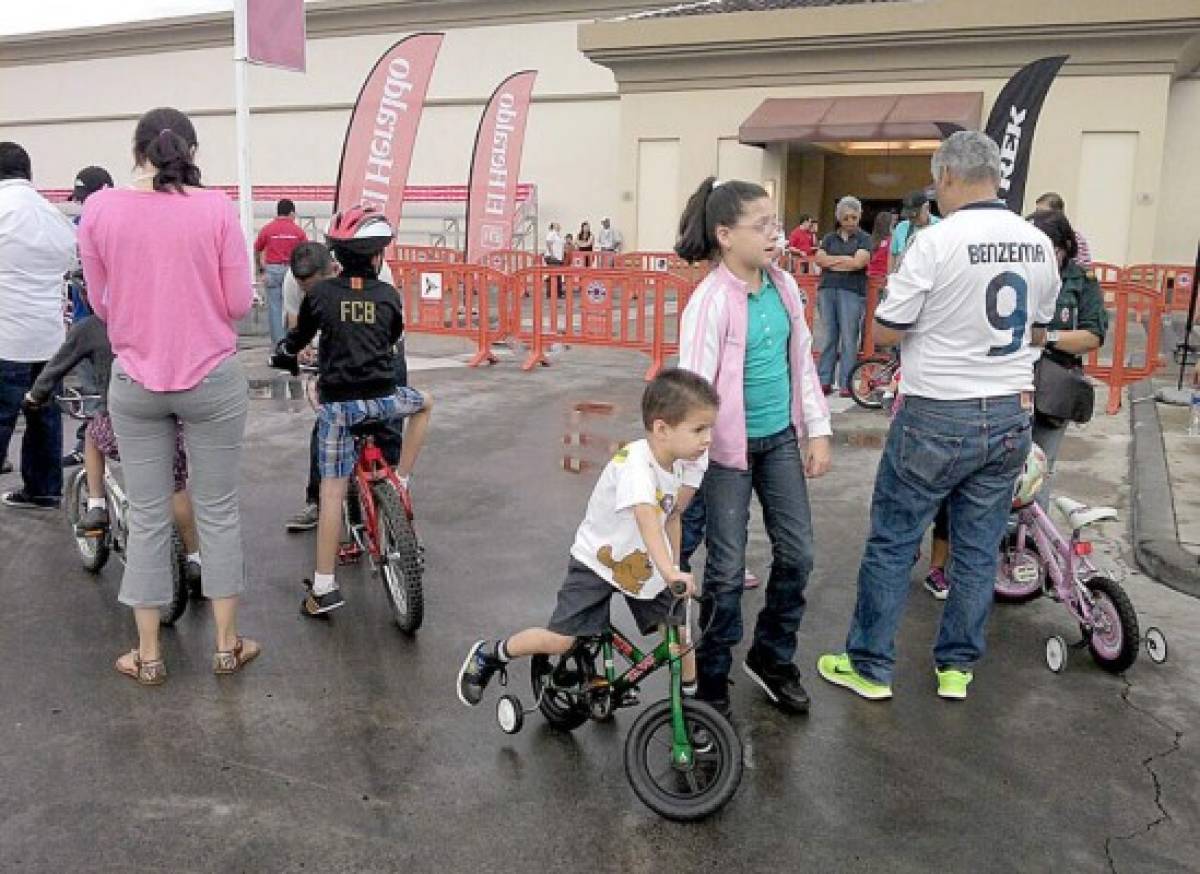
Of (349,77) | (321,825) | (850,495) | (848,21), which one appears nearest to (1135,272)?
(848,21)

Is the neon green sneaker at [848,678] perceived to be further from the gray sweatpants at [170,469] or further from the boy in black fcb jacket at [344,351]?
the gray sweatpants at [170,469]

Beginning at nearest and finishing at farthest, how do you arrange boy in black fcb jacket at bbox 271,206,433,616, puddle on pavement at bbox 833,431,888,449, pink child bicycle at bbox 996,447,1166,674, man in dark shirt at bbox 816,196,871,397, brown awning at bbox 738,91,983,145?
pink child bicycle at bbox 996,447,1166,674, boy in black fcb jacket at bbox 271,206,433,616, puddle on pavement at bbox 833,431,888,449, man in dark shirt at bbox 816,196,871,397, brown awning at bbox 738,91,983,145

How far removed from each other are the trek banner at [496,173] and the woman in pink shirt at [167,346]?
1445 centimetres

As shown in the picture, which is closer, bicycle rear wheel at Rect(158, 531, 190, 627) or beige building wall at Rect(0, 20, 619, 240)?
bicycle rear wheel at Rect(158, 531, 190, 627)

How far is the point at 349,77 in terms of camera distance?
1305 inches

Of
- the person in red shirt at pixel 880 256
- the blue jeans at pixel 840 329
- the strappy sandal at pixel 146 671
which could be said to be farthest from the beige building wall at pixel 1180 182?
the strappy sandal at pixel 146 671

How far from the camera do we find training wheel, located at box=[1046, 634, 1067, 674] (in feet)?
15.1

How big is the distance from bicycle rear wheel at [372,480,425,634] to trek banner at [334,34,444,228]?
11356 millimetres

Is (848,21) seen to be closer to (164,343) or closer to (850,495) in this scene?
(850,495)

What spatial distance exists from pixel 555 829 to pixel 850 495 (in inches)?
183

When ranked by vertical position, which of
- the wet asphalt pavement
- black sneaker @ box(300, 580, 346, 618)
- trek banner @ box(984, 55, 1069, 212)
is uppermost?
trek banner @ box(984, 55, 1069, 212)

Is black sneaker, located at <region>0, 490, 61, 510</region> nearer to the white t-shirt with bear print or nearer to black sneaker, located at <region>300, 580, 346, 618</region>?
black sneaker, located at <region>300, 580, 346, 618</region>

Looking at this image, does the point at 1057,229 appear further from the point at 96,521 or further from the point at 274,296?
the point at 274,296

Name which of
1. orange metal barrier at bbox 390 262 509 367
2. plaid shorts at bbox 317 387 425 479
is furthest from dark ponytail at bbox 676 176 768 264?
orange metal barrier at bbox 390 262 509 367
